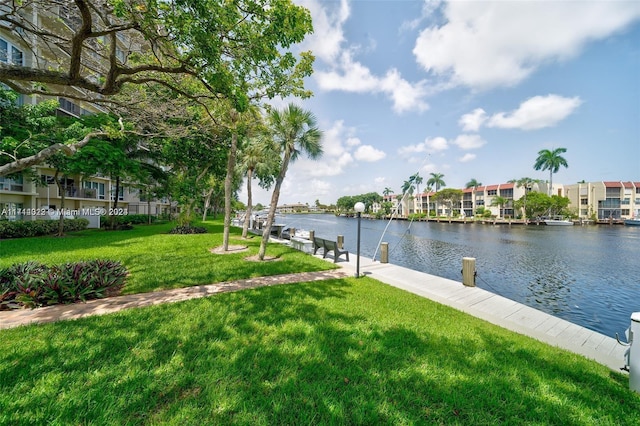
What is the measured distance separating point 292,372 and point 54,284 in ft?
20.1

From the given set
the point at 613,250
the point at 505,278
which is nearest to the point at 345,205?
the point at 613,250

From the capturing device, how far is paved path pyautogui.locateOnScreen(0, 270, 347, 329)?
4777mm

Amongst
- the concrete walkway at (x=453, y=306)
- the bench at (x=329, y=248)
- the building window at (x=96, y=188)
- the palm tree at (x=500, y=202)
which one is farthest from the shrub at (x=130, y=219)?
the palm tree at (x=500, y=202)

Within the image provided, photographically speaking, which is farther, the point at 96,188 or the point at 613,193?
the point at 613,193

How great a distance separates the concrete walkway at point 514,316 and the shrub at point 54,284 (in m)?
7.34

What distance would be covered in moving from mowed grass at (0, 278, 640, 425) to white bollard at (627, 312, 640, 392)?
0.17m

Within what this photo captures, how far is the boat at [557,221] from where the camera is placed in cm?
5563

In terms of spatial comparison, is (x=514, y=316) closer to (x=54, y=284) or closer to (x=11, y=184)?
(x=54, y=284)

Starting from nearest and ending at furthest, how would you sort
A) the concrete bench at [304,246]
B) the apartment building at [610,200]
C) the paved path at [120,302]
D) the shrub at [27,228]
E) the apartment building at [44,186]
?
the paved path at [120,302] → the concrete bench at [304,246] → the shrub at [27,228] → the apartment building at [44,186] → the apartment building at [610,200]

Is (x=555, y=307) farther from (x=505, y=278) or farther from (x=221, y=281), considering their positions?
(x=221, y=281)

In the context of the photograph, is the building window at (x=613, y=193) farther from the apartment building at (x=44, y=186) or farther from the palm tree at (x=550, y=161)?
the apartment building at (x=44, y=186)

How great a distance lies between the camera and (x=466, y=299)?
6957mm

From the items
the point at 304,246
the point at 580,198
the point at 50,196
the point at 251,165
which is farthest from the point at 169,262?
the point at 580,198

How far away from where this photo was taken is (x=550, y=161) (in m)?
63.4
